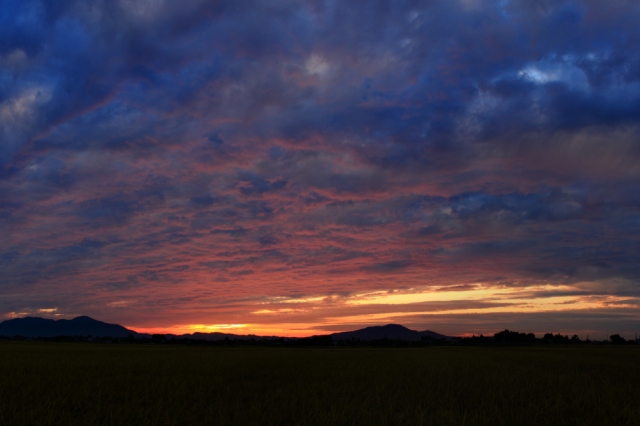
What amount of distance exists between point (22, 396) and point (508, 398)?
1035 cm

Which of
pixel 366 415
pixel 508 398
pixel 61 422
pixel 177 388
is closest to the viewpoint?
pixel 61 422

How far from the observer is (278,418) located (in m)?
7.13

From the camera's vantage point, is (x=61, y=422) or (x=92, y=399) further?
(x=92, y=399)

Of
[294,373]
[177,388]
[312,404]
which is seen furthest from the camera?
[294,373]

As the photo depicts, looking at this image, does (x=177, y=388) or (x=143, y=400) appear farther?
(x=177, y=388)

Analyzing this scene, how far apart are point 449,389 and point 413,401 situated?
237 centimetres

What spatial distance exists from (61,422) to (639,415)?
372 inches

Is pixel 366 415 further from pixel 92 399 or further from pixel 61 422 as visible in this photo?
pixel 92 399

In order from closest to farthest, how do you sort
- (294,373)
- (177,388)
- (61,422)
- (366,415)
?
(61,422)
(366,415)
(177,388)
(294,373)

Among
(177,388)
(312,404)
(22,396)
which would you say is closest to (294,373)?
(177,388)

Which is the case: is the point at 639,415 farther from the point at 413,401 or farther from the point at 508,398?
the point at 413,401

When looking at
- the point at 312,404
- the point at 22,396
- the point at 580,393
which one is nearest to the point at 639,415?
the point at 580,393

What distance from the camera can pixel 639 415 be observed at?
24.9ft

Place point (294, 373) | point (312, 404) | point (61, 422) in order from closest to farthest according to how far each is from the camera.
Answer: point (61, 422)
point (312, 404)
point (294, 373)
